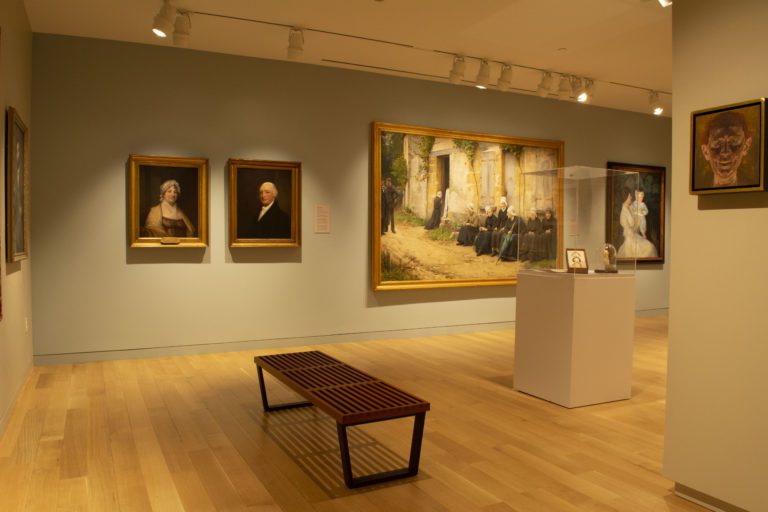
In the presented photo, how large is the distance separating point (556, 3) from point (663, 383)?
355cm

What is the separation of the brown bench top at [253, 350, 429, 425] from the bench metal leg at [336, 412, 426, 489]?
0.09 meters

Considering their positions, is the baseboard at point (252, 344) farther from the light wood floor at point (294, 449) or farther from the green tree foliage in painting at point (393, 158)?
the green tree foliage in painting at point (393, 158)

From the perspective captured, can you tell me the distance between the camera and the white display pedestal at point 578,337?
480cm

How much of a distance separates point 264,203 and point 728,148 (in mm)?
5021

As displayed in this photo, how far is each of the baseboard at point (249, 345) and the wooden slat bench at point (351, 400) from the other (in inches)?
95.1

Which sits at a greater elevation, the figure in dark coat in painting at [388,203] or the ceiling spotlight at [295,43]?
the ceiling spotlight at [295,43]

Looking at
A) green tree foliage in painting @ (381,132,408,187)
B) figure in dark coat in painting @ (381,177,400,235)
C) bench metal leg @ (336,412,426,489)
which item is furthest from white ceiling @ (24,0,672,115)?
bench metal leg @ (336,412,426,489)

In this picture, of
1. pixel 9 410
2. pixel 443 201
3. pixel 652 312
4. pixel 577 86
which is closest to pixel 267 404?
pixel 9 410

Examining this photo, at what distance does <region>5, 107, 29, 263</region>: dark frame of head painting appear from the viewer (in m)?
4.36

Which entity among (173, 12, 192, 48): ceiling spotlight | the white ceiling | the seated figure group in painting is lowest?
the seated figure group in painting

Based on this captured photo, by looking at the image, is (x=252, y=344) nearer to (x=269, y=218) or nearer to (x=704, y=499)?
(x=269, y=218)

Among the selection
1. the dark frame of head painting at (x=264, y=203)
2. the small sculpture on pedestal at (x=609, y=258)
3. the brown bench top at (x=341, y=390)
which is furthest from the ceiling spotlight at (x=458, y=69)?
the brown bench top at (x=341, y=390)

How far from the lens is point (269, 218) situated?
22.7ft

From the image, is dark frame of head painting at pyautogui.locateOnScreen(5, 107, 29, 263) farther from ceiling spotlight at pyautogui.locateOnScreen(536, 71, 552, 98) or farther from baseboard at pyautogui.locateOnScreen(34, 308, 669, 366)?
ceiling spotlight at pyautogui.locateOnScreen(536, 71, 552, 98)
